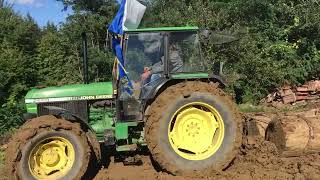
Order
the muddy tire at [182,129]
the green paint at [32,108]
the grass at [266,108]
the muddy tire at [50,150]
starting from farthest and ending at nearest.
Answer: the grass at [266,108], the green paint at [32,108], the muddy tire at [182,129], the muddy tire at [50,150]

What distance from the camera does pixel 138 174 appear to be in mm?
7902

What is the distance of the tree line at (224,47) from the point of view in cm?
1717

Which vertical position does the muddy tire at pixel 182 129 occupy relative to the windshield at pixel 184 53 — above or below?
below

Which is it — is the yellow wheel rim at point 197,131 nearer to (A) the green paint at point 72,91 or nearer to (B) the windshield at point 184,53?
(B) the windshield at point 184,53

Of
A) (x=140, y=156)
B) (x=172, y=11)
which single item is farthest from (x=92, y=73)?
(x=140, y=156)

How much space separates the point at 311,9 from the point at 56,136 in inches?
538

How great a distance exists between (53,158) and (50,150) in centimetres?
13

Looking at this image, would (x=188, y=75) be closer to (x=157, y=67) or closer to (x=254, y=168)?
(x=157, y=67)

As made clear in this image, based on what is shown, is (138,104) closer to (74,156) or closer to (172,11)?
(74,156)

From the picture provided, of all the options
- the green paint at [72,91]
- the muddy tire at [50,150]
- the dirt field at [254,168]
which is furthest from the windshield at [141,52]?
the dirt field at [254,168]

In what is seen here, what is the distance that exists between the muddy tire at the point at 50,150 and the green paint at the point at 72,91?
1.95ft

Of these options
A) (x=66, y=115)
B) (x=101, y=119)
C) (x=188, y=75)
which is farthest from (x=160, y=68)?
(x=66, y=115)

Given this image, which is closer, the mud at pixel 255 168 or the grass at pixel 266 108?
the mud at pixel 255 168

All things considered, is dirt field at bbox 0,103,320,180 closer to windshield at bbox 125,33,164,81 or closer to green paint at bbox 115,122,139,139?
green paint at bbox 115,122,139,139
